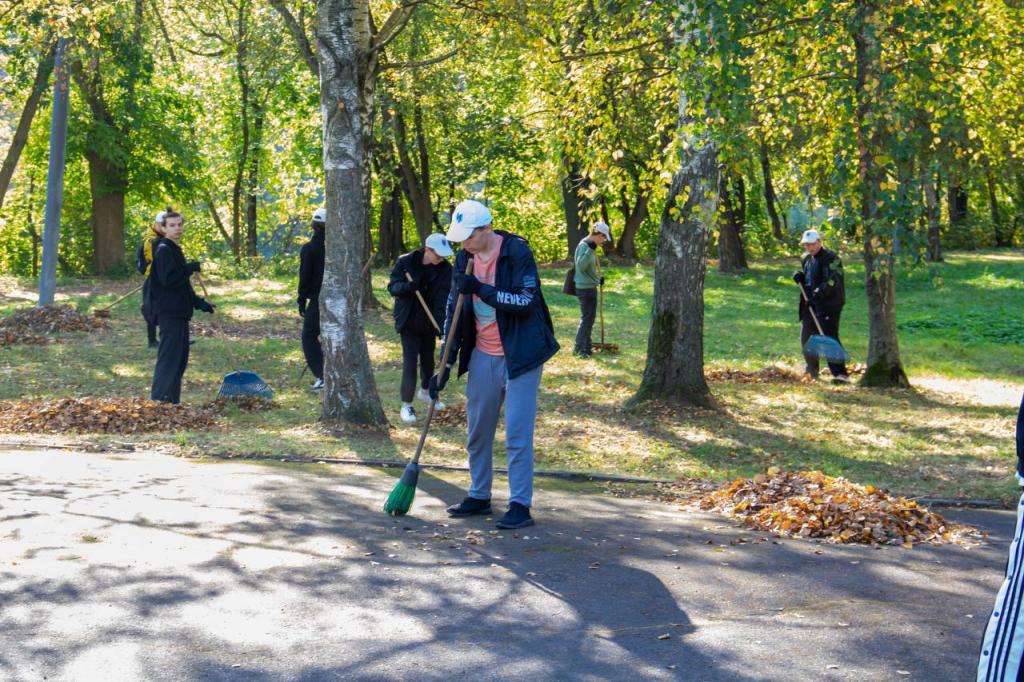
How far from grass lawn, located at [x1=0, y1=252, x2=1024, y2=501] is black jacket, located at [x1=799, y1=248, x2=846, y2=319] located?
1.18 m

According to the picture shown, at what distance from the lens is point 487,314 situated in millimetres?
7715

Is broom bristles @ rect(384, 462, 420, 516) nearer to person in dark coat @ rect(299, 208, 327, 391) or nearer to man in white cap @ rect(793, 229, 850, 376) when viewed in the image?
person in dark coat @ rect(299, 208, 327, 391)

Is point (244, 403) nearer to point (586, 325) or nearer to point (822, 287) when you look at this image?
point (586, 325)

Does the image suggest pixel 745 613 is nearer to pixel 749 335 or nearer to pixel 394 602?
pixel 394 602

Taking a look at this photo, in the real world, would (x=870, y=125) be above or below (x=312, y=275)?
above

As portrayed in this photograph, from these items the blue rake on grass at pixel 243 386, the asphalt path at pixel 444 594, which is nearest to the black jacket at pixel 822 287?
the blue rake on grass at pixel 243 386

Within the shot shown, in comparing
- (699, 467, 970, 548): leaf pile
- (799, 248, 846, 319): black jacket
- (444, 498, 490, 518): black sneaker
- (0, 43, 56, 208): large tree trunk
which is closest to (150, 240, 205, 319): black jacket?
(444, 498, 490, 518): black sneaker

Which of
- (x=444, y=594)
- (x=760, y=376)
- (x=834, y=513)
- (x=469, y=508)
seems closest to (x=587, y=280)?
(x=760, y=376)

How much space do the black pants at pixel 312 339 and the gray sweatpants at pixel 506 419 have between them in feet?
21.0

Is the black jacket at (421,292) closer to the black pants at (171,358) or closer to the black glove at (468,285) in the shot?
the black pants at (171,358)

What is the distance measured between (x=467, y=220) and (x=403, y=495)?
1867mm

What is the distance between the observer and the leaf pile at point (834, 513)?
25.2 ft

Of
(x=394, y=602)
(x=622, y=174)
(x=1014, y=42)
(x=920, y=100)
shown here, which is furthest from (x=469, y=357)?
(x=1014, y=42)

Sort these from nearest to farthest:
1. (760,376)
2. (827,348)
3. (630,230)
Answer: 1. (827,348)
2. (760,376)
3. (630,230)
